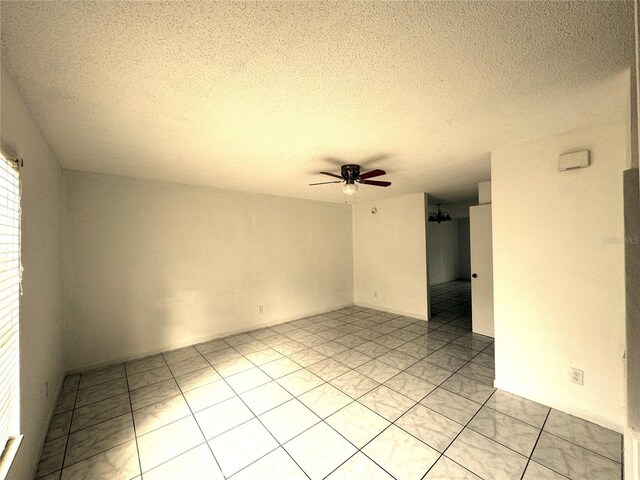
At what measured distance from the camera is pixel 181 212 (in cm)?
368

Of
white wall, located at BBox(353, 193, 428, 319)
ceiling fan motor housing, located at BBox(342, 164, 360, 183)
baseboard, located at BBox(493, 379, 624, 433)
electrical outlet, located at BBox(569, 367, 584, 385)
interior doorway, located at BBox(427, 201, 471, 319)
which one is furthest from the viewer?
interior doorway, located at BBox(427, 201, 471, 319)

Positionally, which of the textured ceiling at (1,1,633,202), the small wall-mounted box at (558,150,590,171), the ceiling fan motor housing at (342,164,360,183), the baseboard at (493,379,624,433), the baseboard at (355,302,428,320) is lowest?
the baseboard at (355,302,428,320)

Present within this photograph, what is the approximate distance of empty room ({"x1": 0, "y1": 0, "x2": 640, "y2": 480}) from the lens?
1.10 meters

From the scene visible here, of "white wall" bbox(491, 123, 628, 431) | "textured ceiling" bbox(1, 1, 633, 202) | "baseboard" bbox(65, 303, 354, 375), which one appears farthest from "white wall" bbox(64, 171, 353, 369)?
"white wall" bbox(491, 123, 628, 431)

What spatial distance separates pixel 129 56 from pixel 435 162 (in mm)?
2926

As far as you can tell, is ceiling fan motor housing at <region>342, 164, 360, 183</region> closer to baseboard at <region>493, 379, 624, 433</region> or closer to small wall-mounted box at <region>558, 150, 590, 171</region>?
small wall-mounted box at <region>558, 150, 590, 171</region>

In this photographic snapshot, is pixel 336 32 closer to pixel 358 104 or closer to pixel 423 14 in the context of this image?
pixel 423 14

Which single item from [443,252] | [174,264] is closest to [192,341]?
[174,264]

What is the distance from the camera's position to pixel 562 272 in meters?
2.12

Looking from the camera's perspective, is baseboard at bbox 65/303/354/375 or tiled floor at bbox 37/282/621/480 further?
baseboard at bbox 65/303/354/375

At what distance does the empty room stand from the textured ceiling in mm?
13

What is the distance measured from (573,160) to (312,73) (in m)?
2.35

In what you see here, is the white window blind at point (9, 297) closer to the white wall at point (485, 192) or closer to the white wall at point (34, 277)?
the white wall at point (34, 277)

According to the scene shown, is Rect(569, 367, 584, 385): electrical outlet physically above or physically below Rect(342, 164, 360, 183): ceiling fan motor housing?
below
